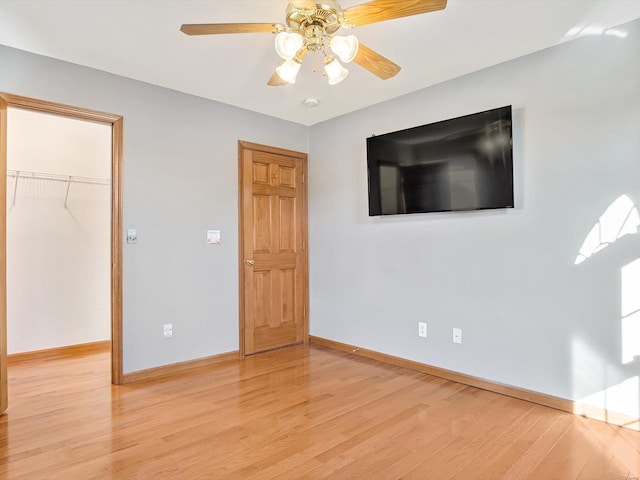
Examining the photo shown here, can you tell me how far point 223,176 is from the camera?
12.6ft

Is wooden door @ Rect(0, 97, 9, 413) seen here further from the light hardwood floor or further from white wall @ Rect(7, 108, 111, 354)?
white wall @ Rect(7, 108, 111, 354)

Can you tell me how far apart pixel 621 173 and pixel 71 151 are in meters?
4.86

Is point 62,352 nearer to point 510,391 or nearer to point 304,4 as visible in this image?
point 304,4

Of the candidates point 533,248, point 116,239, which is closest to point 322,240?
point 116,239

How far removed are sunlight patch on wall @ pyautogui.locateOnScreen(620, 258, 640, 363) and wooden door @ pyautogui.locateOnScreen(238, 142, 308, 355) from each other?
2904mm

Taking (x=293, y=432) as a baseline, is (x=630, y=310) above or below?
above

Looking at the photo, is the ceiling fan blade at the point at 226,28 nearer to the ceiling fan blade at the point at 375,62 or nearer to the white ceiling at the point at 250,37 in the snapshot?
the white ceiling at the point at 250,37

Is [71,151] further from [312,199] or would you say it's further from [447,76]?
[447,76]

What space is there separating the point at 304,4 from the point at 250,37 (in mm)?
816

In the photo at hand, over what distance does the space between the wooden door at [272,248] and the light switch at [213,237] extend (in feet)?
0.83

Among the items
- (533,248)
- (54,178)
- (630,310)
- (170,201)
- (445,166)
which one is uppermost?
(54,178)

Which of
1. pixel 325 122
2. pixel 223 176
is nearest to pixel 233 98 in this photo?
pixel 223 176

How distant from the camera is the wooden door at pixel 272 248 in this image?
13.2ft

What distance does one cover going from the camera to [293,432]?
2.37 metres
